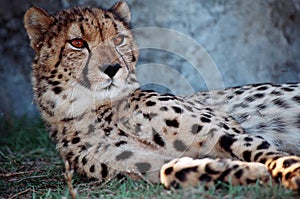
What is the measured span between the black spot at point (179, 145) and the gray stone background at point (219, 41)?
6.40 ft

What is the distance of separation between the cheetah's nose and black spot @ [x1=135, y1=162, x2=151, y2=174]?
0.47m

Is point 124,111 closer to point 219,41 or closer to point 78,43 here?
point 78,43

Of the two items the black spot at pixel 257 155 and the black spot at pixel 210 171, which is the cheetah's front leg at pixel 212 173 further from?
the black spot at pixel 257 155

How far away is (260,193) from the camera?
2254 mm

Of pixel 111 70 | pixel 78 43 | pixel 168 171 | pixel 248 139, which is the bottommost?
pixel 168 171

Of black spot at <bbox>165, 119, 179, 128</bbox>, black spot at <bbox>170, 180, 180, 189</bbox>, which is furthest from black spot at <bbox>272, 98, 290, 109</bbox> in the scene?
black spot at <bbox>170, 180, 180, 189</bbox>

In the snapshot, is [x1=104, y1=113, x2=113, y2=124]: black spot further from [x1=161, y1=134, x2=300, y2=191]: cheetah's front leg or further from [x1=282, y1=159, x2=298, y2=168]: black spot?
[x1=282, y1=159, x2=298, y2=168]: black spot

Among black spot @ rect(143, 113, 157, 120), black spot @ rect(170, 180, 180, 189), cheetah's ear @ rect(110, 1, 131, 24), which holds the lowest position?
black spot @ rect(170, 180, 180, 189)

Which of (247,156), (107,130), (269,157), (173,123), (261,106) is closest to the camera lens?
(269,157)

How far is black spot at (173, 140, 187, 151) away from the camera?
2922 millimetres

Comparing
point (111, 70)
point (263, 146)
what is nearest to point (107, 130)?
point (111, 70)

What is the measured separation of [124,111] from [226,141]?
1.86 feet

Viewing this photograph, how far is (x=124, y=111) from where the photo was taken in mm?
3137

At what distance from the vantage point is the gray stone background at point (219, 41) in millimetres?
4887
